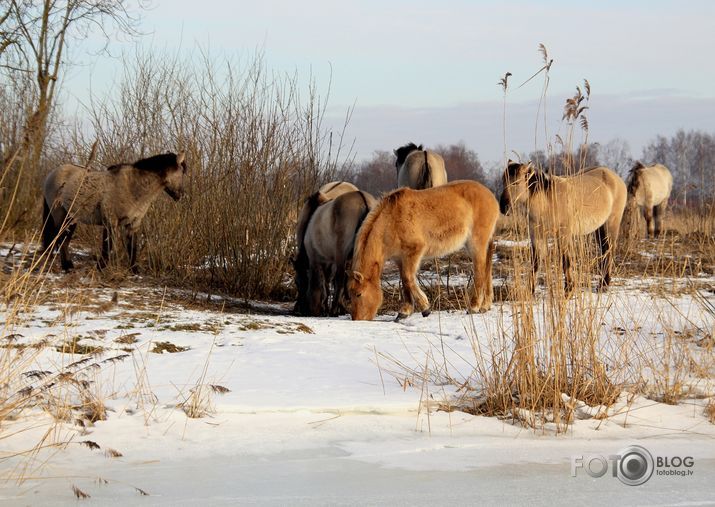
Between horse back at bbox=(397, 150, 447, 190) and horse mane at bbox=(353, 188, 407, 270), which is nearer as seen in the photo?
horse mane at bbox=(353, 188, 407, 270)

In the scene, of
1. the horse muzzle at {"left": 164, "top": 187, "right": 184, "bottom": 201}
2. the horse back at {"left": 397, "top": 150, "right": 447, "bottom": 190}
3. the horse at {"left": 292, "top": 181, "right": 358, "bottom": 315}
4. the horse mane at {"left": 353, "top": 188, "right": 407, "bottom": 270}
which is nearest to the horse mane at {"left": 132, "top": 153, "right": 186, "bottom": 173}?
the horse muzzle at {"left": 164, "top": 187, "right": 184, "bottom": 201}

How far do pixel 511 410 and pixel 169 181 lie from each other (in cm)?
732

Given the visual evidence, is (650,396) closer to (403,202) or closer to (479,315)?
(479,315)

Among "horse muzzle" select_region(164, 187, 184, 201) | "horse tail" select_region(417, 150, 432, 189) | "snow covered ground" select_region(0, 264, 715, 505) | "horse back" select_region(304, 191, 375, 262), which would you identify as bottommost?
"snow covered ground" select_region(0, 264, 715, 505)

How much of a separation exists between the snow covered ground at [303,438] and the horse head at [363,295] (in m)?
2.26

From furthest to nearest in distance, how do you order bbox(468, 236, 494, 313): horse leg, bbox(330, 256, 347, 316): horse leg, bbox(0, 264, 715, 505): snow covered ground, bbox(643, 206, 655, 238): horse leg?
bbox(643, 206, 655, 238): horse leg, bbox(330, 256, 347, 316): horse leg, bbox(468, 236, 494, 313): horse leg, bbox(0, 264, 715, 505): snow covered ground

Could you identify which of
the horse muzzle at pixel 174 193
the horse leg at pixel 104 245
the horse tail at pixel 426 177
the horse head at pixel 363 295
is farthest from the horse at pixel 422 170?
the horse leg at pixel 104 245

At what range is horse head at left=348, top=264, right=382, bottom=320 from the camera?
9.42 metres

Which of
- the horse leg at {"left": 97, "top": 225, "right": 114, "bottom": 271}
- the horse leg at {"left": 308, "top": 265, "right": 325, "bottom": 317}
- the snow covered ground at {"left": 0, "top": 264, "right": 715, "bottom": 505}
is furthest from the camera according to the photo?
the horse leg at {"left": 97, "top": 225, "right": 114, "bottom": 271}

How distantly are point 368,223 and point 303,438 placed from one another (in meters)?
4.77

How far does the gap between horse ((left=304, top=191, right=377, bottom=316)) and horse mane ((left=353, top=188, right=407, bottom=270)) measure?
2.78 feet

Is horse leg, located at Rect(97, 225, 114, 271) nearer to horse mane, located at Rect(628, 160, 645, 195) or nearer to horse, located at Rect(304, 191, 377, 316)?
horse, located at Rect(304, 191, 377, 316)

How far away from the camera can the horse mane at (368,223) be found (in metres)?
9.41

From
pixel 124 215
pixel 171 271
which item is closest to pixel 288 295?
pixel 171 271
